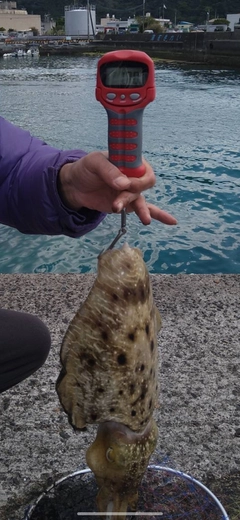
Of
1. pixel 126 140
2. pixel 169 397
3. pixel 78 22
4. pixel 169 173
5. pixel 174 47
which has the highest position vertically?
pixel 78 22

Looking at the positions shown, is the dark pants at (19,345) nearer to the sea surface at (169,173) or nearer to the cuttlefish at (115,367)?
the cuttlefish at (115,367)

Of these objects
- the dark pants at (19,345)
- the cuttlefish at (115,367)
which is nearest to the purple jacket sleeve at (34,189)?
the dark pants at (19,345)

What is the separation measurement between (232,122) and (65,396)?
21.6 meters

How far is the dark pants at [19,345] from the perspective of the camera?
8.20ft

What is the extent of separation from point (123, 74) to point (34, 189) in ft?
2.57

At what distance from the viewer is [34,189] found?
7.72 feet

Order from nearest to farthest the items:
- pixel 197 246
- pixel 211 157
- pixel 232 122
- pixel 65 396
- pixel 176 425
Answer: pixel 65 396 < pixel 176 425 < pixel 197 246 < pixel 211 157 < pixel 232 122

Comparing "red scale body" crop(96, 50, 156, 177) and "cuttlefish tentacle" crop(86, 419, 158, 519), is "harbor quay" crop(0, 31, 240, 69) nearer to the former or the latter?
"red scale body" crop(96, 50, 156, 177)

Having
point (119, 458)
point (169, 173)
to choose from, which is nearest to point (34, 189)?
point (119, 458)

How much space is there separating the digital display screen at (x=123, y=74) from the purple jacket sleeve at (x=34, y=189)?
0.59 metres

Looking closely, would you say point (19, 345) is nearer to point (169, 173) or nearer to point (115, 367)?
point (115, 367)

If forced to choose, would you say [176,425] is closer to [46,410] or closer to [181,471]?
[181,471]

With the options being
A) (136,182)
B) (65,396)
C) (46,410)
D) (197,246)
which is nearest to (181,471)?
(46,410)

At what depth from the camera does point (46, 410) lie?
3.09 metres
